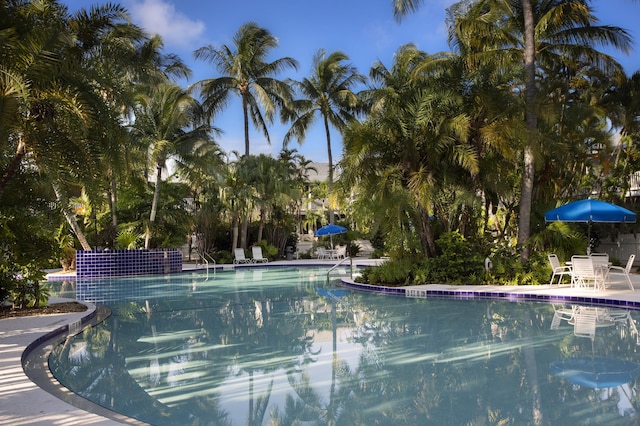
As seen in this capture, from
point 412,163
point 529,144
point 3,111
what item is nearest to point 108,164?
point 3,111

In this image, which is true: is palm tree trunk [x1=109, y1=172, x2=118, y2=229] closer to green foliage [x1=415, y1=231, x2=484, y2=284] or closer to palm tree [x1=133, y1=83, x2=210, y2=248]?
palm tree [x1=133, y1=83, x2=210, y2=248]

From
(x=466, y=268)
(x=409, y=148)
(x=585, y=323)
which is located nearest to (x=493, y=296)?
(x=466, y=268)

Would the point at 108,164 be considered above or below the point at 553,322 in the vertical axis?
above

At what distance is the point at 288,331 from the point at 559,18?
11.0 m

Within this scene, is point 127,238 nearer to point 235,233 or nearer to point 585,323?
point 235,233

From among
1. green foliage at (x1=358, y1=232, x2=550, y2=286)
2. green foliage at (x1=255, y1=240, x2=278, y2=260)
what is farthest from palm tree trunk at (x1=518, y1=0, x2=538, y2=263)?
green foliage at (x1=255, y1=240, x2=278, y2=260)

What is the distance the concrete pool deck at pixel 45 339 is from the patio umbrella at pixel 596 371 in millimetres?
4295

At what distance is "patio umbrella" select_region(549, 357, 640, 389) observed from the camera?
17.1ft

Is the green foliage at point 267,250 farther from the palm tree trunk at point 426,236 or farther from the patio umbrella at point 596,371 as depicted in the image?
the patio umbrella at point 596,371

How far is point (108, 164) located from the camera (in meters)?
9.49

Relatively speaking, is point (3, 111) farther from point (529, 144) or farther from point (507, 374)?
point (529, 144)

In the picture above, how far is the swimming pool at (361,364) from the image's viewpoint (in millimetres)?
4531

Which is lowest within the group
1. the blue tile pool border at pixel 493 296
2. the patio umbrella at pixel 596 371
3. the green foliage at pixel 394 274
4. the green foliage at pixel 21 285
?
the patio umbrella at pixel 596 371

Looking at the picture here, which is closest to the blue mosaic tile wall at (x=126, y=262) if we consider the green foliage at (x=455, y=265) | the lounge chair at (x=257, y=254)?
the lounge chair at (x=257, y=254)
